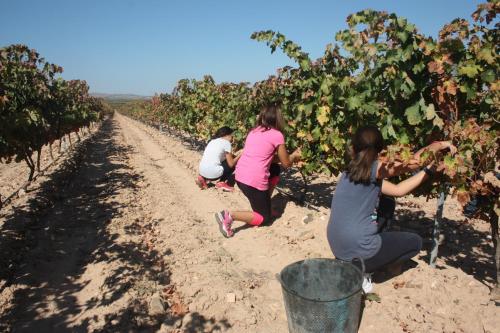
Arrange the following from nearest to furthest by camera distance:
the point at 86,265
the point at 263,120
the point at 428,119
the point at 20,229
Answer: the point at 428,119 < the point at 86,265 < the point at 263,120 < the point at 20,229

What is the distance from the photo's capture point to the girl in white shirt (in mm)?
6852

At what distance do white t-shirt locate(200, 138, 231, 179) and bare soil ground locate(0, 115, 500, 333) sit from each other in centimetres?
41

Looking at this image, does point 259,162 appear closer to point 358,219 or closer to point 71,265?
point 358,219

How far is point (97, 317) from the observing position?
322cm

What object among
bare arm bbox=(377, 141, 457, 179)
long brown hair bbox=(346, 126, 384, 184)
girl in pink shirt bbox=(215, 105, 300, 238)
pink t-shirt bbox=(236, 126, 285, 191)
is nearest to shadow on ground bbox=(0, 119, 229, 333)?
girl in pink shirt bbox=(215, 105, 300, 238)

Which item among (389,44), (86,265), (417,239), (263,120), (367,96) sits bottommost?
(86,265)

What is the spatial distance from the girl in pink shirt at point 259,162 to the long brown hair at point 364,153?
1.78 meters

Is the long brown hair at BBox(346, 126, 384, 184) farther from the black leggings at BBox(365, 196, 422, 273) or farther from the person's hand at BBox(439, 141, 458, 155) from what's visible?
the black leggings at BBox(365, 196, 422, 273)

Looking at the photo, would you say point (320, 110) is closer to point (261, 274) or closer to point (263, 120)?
point (263, 120)

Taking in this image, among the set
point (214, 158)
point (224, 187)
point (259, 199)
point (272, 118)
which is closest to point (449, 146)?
point (272, 118)

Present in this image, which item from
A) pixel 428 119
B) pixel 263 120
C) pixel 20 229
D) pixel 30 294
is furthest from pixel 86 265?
pixel 428 119

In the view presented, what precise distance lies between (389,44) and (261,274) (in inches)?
105

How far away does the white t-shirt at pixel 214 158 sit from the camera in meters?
6.87

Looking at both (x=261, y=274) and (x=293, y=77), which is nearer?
(x=261, y=274)
